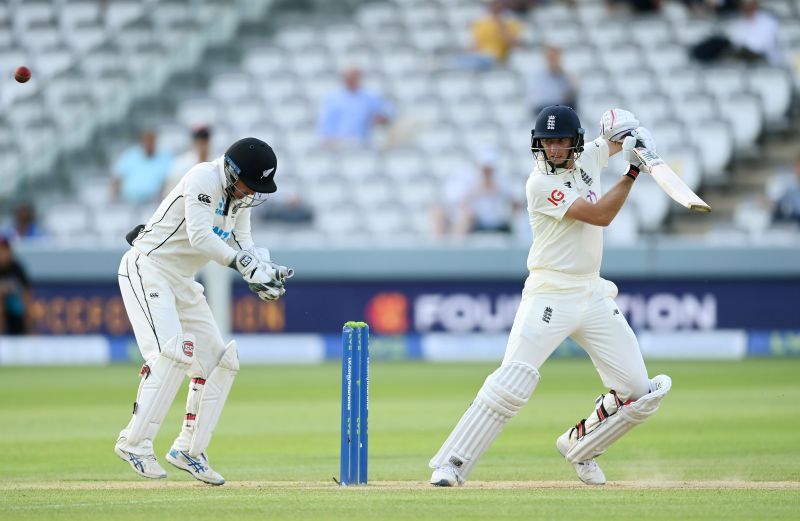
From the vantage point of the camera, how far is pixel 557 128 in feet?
23.1

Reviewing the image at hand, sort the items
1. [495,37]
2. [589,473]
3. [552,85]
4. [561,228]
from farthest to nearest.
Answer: [495,37], [552,85], [589,473], [561,228]

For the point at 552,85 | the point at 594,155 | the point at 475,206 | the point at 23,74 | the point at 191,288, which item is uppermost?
the point at 552,85

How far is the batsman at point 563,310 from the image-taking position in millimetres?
6984

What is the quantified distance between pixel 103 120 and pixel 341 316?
497cm

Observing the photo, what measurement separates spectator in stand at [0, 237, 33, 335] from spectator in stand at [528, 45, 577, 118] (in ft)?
20.1

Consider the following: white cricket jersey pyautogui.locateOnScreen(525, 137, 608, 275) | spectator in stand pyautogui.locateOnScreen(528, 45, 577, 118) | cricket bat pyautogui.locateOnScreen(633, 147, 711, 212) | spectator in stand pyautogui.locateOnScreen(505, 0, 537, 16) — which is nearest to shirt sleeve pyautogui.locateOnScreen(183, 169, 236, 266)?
white cricket jersey pyautogui.locateOnScreen(525, 137, 608, 275)

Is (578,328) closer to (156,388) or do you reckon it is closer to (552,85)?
(156,388)

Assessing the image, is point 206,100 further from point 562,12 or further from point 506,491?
point 506,491

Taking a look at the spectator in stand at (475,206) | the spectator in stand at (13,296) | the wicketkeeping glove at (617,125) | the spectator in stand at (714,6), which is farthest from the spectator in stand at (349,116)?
the wicketkeeping glove at (617,125)

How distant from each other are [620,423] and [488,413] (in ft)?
2.34

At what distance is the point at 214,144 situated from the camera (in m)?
17.0

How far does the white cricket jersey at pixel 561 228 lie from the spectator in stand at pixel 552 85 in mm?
9367

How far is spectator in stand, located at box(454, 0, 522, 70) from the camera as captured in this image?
18.0m

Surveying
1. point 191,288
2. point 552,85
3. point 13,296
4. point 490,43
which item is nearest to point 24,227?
point 13,296
